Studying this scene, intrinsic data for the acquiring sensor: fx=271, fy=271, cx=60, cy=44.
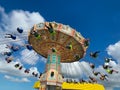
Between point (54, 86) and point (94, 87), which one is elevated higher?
point (94, 87)

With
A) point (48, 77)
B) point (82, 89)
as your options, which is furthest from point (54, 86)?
point (82, 89)

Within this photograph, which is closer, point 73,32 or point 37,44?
point 73,32

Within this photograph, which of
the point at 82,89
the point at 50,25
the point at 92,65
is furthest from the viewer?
the point at 82,89

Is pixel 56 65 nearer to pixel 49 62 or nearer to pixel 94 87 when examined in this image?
pixel 49 62

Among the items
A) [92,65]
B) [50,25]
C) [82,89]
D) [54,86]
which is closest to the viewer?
[50,25]

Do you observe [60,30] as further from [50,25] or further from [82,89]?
[82,89]

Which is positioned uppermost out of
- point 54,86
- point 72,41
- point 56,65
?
point 72,41

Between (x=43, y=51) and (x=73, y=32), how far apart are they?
6653 millimetres

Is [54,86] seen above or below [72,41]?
below

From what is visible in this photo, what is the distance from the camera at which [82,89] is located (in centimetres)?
5388

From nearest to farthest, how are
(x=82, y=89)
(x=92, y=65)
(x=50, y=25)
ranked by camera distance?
(x=50, y=25) < (x=92, y=65) < (x=82, y=89)

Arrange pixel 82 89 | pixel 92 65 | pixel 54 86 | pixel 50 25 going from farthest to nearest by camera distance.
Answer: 1. pixel 82 89
2. pixel 92 65
3. pixel 54 86
4. pixel 50 25

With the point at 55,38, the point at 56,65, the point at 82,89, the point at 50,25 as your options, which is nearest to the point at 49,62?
the point at 56,65

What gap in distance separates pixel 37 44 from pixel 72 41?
212 inches
